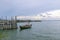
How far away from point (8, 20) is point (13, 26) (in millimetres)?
4202

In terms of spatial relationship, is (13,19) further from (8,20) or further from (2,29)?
(2,29)

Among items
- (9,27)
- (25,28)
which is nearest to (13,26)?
(9,27)

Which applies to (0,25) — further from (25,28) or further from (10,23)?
(25,28)

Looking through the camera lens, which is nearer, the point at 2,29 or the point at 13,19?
the point at 2,29

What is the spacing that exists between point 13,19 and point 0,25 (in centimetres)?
507

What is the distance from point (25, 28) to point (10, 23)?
530 cm

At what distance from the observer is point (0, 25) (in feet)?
156

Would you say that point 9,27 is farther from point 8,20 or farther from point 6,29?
point 8,20

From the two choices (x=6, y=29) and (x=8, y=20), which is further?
(x=8, y=20)

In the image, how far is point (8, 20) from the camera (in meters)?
50.8

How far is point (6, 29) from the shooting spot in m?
46.9

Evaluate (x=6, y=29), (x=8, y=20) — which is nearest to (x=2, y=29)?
(x=6, y=29)

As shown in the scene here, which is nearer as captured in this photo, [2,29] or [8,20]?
[2,29]

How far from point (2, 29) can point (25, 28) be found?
299 inches
